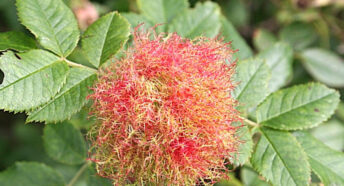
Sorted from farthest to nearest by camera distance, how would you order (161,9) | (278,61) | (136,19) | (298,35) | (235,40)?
(298,35)
(235,40)
(278,61)
(161,9)
(136,19)

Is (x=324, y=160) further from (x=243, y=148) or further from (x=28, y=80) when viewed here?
(x=28, y=80)

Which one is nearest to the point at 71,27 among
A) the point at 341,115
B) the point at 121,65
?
the point at 121,65

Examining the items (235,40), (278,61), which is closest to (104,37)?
(235,40)

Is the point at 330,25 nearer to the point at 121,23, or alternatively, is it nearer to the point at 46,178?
the point at 121,23

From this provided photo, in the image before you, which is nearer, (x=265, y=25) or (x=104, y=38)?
(x=104, y=38)

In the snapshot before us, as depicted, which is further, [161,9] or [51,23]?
[161,9]

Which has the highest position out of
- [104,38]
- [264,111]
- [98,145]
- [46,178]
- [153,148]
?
[104,38]
